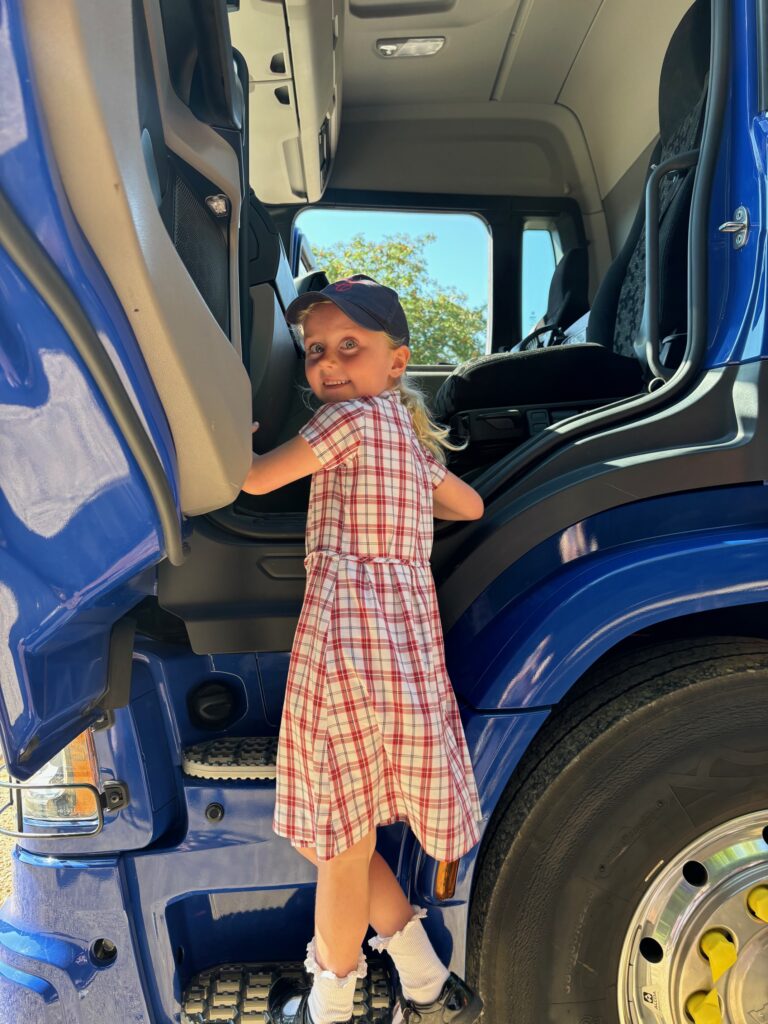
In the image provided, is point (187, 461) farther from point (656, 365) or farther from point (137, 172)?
point (656, 365)

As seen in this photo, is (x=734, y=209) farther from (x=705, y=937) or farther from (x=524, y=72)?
(x=524, y=72)

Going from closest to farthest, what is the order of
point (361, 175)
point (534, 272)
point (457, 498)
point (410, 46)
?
1. point (457, 498)
2. point (410, 46)
3. point (361, 175)
4. point (534, 272)

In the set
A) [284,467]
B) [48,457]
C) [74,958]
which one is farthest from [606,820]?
[48,457]

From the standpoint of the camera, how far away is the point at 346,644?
1274 mm

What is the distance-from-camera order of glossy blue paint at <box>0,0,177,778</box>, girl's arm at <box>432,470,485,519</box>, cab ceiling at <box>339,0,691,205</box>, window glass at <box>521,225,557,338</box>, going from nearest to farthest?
glossy blue paint at <box>0,0,177,778</box> → girl's arm at <box>432,470,485,519</box> → cab ceiling at <box>339,0,691,205</box> → window glass at <box>521,225,557,338</box>

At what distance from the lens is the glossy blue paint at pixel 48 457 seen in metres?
0.73

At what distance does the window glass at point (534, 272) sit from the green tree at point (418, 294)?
191 millimetres

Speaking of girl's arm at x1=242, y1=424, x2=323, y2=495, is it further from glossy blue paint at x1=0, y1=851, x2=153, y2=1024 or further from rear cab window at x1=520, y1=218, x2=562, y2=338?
rear cab window at x1=520, y1=218, x2=562, y2=338

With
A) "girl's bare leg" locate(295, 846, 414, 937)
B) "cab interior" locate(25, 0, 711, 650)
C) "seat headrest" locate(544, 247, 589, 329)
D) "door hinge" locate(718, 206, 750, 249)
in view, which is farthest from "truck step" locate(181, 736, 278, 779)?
"seat headrest" locate(544, 247, 589, 329)

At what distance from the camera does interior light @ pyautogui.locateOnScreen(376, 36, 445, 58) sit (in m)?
2.55

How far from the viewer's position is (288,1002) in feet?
4.50

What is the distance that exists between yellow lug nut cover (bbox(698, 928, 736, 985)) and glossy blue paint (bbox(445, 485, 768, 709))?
20.4 inches

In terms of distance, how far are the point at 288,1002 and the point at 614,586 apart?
98 cm

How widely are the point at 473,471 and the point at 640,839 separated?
36.1 inches
